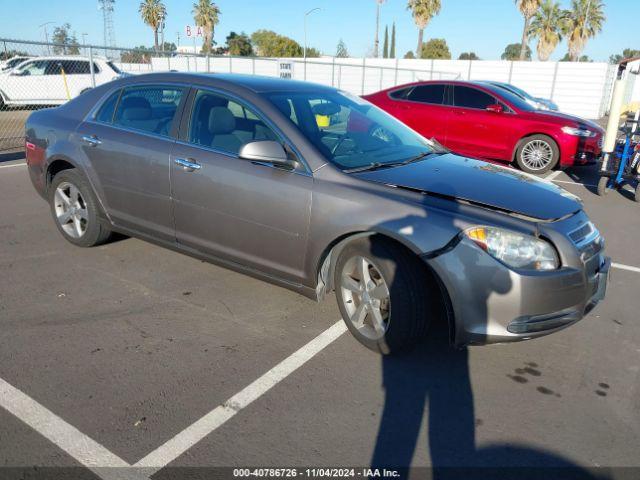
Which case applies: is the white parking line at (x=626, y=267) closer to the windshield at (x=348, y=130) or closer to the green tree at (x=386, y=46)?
the windshield at (x=348, y=130)

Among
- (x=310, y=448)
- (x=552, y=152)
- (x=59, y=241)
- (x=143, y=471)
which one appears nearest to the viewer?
(x=143, y=471)

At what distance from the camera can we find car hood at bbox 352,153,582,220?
310 cm

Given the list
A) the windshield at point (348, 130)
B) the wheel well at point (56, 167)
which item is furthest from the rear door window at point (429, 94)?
the wheel well at point (56, 167)

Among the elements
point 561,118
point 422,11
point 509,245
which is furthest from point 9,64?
point 422,11

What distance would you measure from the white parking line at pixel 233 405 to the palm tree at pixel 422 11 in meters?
41.1

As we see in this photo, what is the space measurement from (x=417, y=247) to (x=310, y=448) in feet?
3.96

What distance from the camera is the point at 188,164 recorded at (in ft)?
12.7

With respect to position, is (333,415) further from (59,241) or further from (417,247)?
(59,241)

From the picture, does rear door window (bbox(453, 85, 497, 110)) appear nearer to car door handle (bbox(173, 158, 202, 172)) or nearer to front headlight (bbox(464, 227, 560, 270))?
car door handle (bbox(173, 158, 202, 172))

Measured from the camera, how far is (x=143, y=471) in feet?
7.65

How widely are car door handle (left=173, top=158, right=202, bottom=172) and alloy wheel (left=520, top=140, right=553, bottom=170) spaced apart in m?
7.49

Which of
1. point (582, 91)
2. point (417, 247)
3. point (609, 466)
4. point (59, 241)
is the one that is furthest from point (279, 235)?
point (582, 91)

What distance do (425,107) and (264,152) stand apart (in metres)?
7.73

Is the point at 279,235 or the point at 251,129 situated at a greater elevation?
the point at 251,129
